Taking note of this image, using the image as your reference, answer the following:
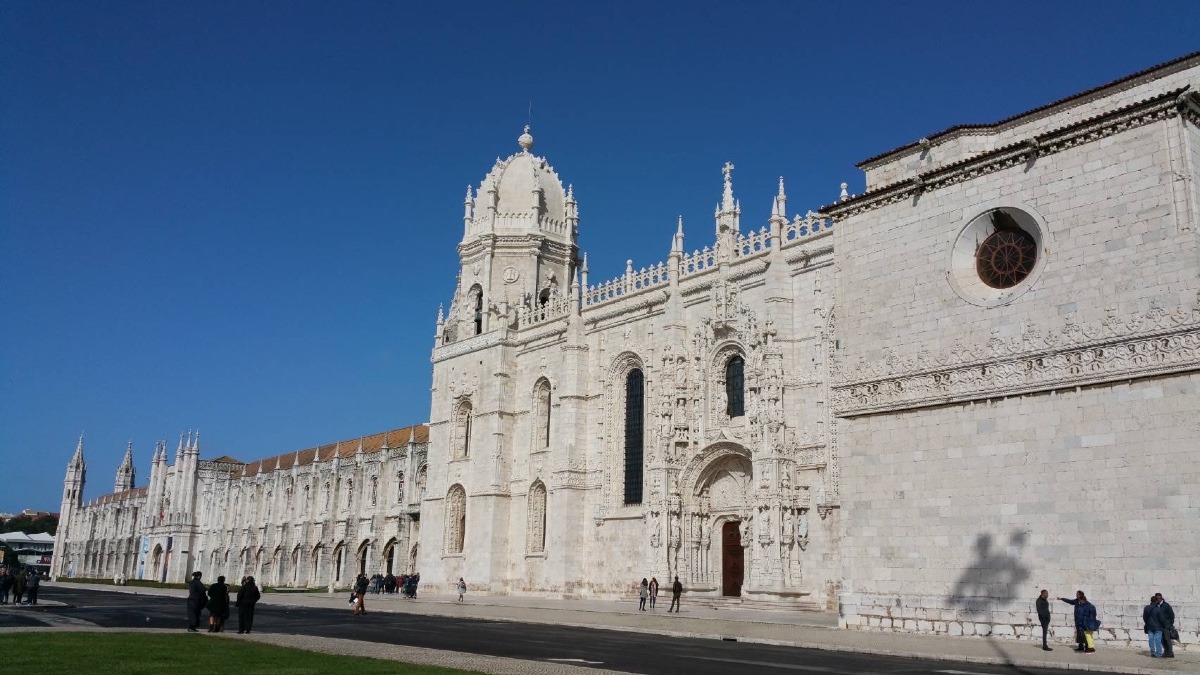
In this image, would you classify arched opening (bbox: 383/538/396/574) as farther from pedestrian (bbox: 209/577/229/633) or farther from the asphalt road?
pedestrian (bbox: 209/577/229/633)

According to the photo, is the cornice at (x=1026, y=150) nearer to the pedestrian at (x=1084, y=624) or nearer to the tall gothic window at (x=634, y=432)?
the pedestrian at (x=1084, y=624)

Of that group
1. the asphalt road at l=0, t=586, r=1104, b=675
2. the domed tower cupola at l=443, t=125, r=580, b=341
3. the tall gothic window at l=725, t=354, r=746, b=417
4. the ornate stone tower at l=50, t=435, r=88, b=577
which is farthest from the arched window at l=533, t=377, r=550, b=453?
the ornate stone tower at l=50, t=435, r=88, b=577

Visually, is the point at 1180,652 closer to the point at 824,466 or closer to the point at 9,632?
the point at 824,466

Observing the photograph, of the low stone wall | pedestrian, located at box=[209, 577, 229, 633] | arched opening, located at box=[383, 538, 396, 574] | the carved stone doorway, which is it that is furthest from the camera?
arched opening, located at box=[383, 538, 396, 574]

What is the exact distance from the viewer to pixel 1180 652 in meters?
15.4

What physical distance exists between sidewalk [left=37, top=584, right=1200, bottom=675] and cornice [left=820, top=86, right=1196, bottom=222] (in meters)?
9.26

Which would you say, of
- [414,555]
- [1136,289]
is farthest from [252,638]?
[414,555]

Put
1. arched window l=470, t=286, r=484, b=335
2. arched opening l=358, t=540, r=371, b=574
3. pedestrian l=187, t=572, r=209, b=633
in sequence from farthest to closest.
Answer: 1. arched opening l=358, t=540, r=371, b=574
2. arched window l=470, t=286, r=484, b=335
3. pedestrian l=187, t=572, r=209, b=633

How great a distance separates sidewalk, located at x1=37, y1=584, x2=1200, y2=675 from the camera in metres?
14.9

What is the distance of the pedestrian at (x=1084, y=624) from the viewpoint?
15.9 metres

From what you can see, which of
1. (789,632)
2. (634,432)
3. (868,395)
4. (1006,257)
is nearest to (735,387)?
(634,432)

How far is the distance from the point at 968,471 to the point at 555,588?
2321cm

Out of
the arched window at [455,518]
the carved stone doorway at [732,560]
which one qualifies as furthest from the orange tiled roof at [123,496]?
the carved stone doorway at [732,560]

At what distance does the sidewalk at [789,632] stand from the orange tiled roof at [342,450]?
27022mm
